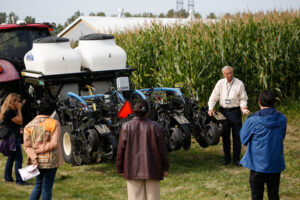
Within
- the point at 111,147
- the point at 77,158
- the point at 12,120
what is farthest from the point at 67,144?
the point at 12,120

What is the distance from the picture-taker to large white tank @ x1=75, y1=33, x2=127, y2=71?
7.71 metres

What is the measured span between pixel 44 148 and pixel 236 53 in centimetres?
682

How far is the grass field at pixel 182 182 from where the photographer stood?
5751mm

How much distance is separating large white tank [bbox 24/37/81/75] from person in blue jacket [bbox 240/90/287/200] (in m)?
3.90

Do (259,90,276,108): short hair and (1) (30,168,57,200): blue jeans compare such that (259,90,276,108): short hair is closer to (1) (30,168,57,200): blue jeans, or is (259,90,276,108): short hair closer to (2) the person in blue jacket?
(2) the person in blue jacket

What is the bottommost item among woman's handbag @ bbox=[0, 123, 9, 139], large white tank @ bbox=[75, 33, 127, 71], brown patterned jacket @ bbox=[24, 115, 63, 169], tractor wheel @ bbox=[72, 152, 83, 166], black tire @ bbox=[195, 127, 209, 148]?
tractor wheel @ bbox=[72, 152, 83, 166]

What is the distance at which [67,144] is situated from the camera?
7.20m

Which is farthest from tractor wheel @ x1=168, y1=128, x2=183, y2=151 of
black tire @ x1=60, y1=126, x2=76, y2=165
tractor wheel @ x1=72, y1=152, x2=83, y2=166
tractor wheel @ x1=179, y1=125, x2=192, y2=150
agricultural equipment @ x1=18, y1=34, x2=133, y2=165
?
black tire @ x1=60, y1=126, x2=76, y2=165

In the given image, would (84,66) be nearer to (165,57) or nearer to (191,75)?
(191,75)

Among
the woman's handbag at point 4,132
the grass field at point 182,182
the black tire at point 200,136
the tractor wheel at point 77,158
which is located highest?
Answer: the woman's handbag at point 4,132

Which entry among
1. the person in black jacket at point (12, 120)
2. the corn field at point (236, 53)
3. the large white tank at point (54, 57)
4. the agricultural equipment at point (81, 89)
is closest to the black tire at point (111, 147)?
the agricultural equipment at point (81, 89)

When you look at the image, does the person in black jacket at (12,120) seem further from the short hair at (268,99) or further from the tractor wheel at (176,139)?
the short hair at (268,99)

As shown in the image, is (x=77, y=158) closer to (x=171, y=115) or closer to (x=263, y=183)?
(x=171, y=115)

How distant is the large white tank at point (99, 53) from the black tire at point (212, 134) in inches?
85.4
